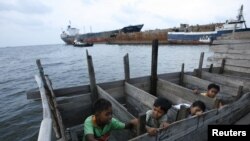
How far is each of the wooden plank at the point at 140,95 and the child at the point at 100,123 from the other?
6.85ft

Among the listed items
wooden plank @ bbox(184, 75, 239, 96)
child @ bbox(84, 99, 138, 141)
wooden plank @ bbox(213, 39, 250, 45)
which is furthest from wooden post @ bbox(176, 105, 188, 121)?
wooden plank @ bbox(213, 39, 250, 45)

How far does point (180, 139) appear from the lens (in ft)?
11.5

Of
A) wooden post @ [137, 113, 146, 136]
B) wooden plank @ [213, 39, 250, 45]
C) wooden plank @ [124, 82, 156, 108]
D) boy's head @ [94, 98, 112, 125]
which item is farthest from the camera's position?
wooden plank @ [213, 39, 250, 45]

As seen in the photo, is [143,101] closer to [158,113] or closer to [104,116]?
[158,113]

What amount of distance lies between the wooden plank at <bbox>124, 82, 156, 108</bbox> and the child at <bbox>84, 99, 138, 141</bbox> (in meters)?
2.09

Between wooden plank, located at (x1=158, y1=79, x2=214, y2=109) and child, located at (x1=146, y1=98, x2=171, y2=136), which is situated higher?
child, located at (x1=146, y1=98, x2=171, y2=136)

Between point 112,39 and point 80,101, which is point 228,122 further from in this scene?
point 112,39

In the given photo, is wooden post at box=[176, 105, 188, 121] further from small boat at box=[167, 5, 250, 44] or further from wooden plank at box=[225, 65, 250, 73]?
small boat at box=[167, 5, 250, 44]

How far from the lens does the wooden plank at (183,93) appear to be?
4.95 m

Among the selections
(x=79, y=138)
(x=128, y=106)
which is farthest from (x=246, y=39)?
(x=79, y=138)

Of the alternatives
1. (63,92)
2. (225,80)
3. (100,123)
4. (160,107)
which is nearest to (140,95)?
(160,107)

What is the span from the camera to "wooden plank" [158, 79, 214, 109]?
495 centimetres

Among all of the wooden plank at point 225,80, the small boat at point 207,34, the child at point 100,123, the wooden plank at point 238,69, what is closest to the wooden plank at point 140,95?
the child at point 100,123

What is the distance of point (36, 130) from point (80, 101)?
412 centimetres
